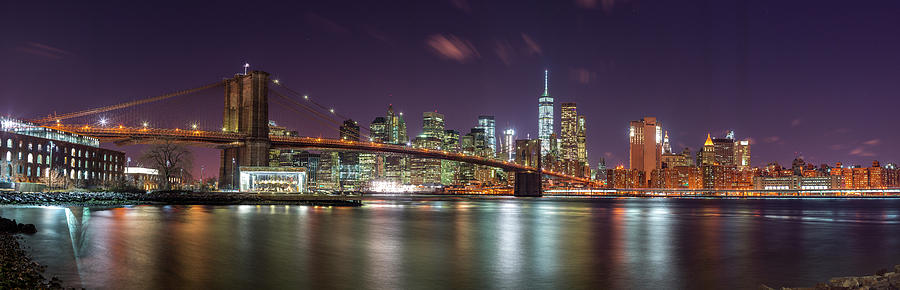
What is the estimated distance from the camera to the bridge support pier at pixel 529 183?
136500 mm

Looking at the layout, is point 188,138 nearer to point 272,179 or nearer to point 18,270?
point 272,179

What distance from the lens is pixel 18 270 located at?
13.1 meters

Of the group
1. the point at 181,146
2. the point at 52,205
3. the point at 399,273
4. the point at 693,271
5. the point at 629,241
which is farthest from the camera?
the point at 181,146

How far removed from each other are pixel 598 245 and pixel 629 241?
2.62 metres

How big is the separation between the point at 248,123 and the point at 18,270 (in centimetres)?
6684

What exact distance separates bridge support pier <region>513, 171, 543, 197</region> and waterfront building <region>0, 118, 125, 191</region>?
258 feet

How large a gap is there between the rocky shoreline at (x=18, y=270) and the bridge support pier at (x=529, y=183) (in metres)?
120

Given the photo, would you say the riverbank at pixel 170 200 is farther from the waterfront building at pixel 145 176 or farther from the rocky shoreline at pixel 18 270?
the waterfront building at pixel 145 176

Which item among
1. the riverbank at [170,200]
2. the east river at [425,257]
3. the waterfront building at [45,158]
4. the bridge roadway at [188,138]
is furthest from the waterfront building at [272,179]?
the east river at [425,257]

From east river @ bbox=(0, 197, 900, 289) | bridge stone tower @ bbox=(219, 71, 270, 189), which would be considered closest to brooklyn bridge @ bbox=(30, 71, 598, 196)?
bridge stone tower @ bbox=(219, 71, 270, 189)

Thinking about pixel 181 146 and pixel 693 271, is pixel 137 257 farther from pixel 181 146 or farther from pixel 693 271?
pixel 181 146

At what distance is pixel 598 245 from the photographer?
24875 mm

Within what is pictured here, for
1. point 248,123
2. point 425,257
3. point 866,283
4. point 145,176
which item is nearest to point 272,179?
point 248,123

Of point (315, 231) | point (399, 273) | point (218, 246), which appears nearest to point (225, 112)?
point (315, 231)
